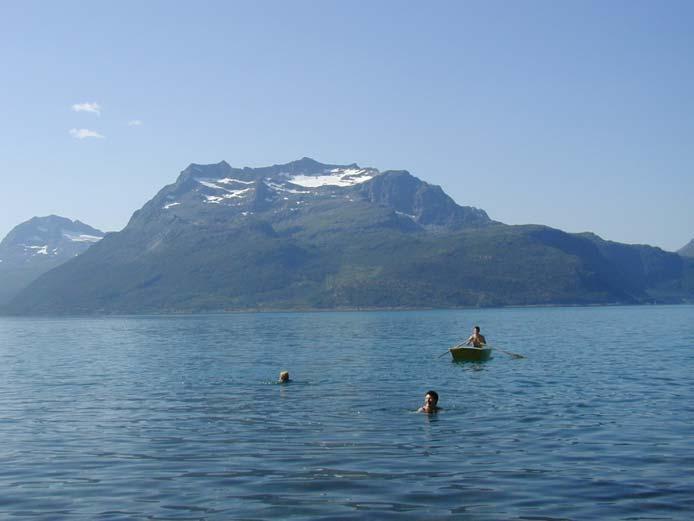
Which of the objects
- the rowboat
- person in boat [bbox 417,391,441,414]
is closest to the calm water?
person in boat [bbox 417,391,441,414]

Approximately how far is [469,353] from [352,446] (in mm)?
38821

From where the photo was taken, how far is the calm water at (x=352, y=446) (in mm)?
22062

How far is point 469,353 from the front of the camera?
67.4 metres

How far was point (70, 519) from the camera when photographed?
2084 cm

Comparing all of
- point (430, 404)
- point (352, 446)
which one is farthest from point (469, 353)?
point (352, 446)

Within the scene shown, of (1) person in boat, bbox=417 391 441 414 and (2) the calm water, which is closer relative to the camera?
(2) the calm water

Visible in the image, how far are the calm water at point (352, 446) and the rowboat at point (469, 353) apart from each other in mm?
6547

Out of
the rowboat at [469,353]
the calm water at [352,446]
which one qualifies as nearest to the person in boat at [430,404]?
the calm water at [352,446]

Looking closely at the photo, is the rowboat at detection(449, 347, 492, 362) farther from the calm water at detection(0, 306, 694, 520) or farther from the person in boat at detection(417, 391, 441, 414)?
the person in boat at detection(417, 391, 441, 414)

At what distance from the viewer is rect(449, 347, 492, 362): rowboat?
67125mm

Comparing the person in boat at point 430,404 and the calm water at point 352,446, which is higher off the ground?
the person in boat at point 430,404

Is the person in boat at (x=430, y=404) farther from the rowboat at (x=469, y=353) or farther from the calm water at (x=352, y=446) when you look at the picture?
the rowboat at (x=469, y=353)

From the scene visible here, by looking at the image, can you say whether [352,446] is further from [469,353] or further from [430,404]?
[469,353]

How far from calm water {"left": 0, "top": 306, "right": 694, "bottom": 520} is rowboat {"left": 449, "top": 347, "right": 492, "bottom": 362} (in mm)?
6547
